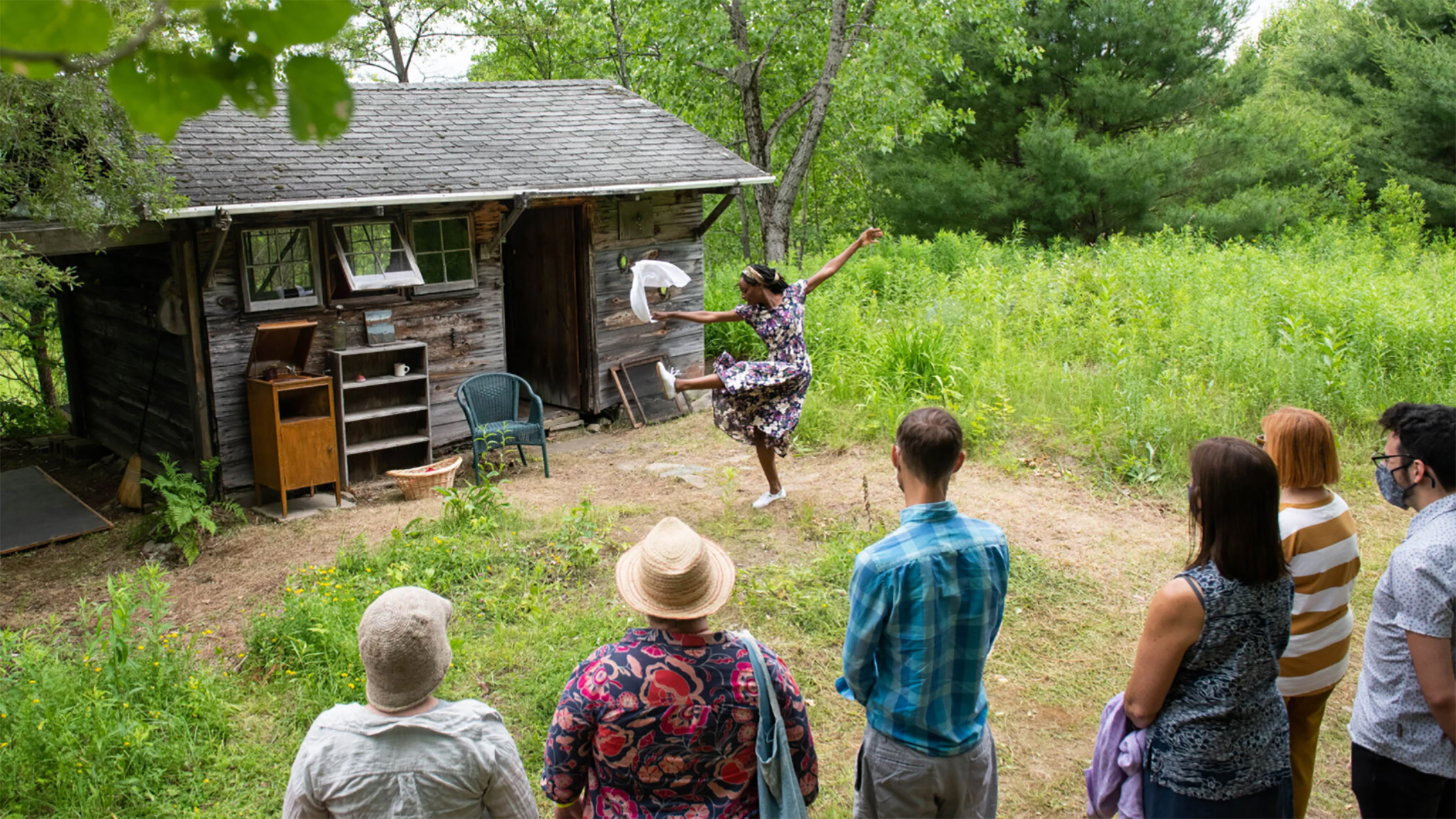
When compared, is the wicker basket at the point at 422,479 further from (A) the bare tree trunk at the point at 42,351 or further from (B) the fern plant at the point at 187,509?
(A) the bare tree trunk at the point at 42,351

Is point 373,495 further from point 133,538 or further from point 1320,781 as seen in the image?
point 1320,781

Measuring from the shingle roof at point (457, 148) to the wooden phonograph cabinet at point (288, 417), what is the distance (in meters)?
1.15

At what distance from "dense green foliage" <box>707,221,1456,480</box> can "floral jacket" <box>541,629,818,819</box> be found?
6209mm

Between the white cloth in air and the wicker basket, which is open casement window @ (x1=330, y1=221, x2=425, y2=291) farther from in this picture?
the white cloth in air

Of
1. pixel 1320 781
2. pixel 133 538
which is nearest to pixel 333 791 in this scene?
pixel 1320 781

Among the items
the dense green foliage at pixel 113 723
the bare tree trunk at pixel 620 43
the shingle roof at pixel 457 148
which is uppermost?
the bare tree trunk at pixel 620 43

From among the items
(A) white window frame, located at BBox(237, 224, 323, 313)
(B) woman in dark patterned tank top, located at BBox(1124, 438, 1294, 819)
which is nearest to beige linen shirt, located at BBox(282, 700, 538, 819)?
(B) woman in dark patterned tank top, located at BBox(1124, 438, 1294, 819)

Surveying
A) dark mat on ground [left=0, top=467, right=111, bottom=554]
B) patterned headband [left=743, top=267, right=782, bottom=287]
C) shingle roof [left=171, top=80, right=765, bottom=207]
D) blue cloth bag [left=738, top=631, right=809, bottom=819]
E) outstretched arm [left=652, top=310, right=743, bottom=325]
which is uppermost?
shingle roof [left=171, top=80, right=765, bottom=207]

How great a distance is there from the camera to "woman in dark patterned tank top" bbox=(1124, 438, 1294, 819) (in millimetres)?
2416

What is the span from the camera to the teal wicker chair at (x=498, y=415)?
28.6 ft

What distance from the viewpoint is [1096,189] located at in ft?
59.8

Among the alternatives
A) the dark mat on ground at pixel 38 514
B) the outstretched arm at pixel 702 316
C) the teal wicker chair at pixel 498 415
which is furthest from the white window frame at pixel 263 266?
the outstretched arm at pixel 702 316

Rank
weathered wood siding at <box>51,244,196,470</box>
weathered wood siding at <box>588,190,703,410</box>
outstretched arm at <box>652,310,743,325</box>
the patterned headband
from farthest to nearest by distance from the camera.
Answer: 1. weathered wood siding at <box>588,190,703,410</box>
2. weathered wood siding at <box>51,244,196,470</box>
3. outstretched arm at <box>652,310,743,325</box>
4. the patterned headband

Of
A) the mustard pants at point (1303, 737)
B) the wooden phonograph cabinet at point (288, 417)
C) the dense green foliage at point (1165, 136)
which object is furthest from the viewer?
the dense green foliage at point (1165, 136)
